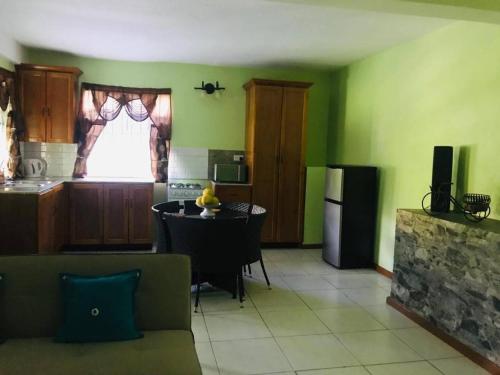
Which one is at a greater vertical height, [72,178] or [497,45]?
[497,45]

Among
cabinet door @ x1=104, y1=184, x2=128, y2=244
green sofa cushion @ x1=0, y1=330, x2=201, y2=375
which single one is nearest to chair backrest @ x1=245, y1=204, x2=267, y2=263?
green sofa cushion @ x1=0, y1=330, x2=201, y2=375

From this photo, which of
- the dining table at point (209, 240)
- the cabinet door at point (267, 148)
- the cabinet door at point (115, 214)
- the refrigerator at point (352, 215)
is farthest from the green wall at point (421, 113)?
the cabinet door at point (115, 214)

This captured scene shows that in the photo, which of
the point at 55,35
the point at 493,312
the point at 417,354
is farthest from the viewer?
the point at 55,35

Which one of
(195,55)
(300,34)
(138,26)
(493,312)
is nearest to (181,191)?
(195,55)

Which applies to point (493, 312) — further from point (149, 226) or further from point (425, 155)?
point (149, 226)

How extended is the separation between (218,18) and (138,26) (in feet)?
2.83

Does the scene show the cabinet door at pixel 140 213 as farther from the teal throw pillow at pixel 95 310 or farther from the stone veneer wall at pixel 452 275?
the teal throw pillow at pixel 95 310

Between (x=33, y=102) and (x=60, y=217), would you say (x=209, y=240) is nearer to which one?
(x=60, y=217)

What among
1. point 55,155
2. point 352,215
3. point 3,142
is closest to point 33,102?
point 3,142

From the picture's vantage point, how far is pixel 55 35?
4414 millimetres

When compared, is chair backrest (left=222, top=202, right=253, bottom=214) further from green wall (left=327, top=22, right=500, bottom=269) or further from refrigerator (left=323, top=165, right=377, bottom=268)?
green wall (left=327, top=22, right=500, bottom=269)

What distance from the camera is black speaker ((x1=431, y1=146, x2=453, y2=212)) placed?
337cm

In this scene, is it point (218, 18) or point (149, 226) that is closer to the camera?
point (218, 18)

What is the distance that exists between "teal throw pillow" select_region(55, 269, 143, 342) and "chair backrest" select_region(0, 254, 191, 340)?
88 mm
